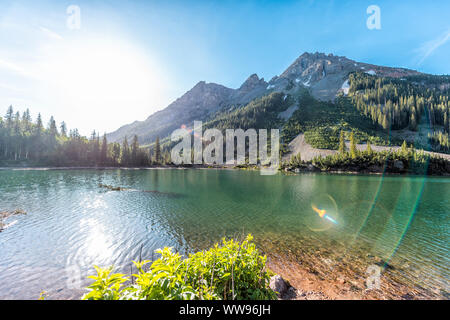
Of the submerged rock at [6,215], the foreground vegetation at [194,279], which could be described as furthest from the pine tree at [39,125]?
the foreground vegetation at [194,279]

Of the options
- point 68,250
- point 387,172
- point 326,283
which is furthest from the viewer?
point 387,172

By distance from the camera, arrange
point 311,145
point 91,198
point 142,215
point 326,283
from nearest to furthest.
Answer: point 326,283 < point 142,215 < point 91,198 < point 311,145

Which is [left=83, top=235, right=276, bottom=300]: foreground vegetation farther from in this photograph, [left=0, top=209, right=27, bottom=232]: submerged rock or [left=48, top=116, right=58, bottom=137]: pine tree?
[left=48, top=116, right=58, bottom=137]: pine tree

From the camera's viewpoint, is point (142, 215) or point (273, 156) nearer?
point (142, 215)

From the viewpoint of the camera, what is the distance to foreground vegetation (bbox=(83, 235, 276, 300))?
3730mm

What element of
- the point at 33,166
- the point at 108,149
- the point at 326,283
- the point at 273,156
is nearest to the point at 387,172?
the point at 273,156

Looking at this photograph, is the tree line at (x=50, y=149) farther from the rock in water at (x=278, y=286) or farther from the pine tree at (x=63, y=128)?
the rock in water at (x=278, y=286)

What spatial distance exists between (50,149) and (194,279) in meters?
168

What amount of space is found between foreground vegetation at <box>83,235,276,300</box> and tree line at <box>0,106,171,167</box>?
147m

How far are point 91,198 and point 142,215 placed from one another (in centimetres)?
1611

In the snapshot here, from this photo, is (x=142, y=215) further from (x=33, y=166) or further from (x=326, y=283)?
(x=33, y=166)

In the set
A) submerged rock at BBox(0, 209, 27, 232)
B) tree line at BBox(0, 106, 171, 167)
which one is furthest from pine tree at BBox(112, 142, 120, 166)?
submerged rock at BBox(0, 209, 27, 232)

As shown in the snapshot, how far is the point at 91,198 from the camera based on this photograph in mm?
34531
